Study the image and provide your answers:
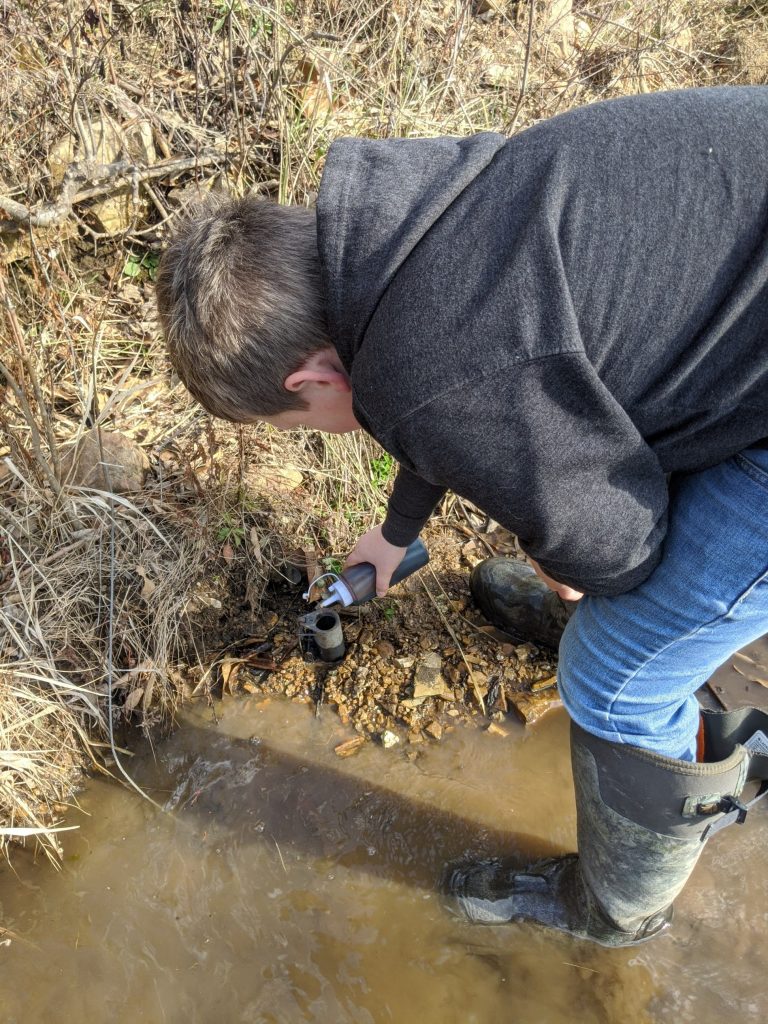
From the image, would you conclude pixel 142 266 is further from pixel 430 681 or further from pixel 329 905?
pixel 329 905

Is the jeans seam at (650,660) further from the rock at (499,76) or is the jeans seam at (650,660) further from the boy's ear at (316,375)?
the rock at (499,76)

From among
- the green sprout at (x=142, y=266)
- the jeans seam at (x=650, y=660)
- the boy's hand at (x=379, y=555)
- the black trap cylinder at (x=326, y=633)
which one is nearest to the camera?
the jeans seam at (x=650, y=660)

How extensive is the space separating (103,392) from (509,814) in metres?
2.42

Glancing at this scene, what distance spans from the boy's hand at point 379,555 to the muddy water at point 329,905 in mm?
702

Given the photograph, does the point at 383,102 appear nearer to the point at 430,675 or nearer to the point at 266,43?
the point at 266,43

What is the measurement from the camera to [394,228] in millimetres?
1120

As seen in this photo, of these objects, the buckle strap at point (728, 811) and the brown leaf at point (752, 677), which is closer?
the buckle strap at point (728, 811)

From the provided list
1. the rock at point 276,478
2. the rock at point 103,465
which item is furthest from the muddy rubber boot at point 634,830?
the rock at point 103,465

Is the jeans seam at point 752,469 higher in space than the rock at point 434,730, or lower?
higher

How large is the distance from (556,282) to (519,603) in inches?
70.3

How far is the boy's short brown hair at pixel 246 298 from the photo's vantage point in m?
1.30

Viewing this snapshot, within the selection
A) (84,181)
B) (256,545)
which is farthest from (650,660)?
(84,181)

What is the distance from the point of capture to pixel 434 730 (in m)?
2.53

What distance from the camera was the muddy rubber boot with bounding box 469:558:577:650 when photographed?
264 centimetres
